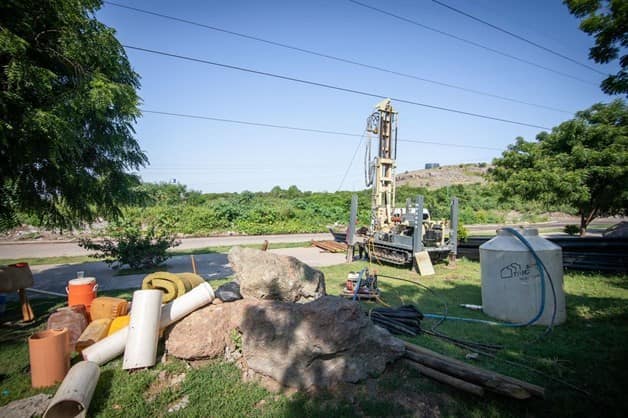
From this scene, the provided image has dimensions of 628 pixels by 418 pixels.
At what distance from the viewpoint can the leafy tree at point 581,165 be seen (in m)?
10.0

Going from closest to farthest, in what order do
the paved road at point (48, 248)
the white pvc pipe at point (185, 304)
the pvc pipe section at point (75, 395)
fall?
the pvc pipe section at point (75, 395) → the white pvc pipe at point (185, 304) → the paved road at point (48, 248)

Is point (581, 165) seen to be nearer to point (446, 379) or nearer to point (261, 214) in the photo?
point (446, 379)

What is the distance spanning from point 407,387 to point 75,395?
3.32m

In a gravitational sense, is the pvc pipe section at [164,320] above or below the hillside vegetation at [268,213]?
below

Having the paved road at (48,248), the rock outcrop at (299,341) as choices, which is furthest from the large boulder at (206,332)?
the paved road at (48,248)

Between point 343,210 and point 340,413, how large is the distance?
25.3m

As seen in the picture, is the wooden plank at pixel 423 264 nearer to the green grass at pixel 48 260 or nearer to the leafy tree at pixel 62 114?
the leafy tree at pixel 62 114

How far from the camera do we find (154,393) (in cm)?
328

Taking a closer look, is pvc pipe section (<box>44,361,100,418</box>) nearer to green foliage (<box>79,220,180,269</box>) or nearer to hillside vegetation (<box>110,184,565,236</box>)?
green foliage (<box>79,220,180,269</box>)

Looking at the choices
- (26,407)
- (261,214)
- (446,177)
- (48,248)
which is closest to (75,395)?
(26,407)

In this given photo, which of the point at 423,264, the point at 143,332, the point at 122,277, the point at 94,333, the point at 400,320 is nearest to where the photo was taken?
the point at 143,332

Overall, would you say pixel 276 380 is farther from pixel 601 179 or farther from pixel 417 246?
pixel 601 179

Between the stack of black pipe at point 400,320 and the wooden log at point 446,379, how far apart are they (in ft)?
3.63

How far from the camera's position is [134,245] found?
9.57 m
